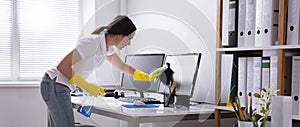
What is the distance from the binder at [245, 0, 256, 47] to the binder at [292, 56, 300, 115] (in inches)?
10.1

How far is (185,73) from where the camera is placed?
2.45m

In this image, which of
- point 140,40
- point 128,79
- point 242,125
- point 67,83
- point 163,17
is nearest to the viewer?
point 242,125

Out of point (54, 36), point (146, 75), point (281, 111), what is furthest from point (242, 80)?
point (54, 36)

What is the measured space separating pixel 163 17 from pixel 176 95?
3.41 feet

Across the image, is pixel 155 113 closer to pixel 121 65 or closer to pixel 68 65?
pixel 68 65

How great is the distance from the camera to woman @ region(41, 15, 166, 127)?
2.37 metres

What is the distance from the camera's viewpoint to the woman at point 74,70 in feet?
7.76

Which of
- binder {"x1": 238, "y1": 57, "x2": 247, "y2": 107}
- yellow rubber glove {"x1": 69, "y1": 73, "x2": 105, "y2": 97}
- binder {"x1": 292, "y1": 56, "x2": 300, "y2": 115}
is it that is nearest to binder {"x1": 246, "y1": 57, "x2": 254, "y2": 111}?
binder {"x1": 238, "y1": 57, "x2": 247, "y2": 107}

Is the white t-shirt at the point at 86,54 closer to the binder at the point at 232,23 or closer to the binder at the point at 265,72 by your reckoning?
the binder at the point at 232,23

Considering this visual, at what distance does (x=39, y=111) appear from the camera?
3691 millimetres

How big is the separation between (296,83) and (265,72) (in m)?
0.17

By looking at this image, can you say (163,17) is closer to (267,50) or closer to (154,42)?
(154,42)

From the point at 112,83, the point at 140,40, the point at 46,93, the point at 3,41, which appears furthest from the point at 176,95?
the point at 3,41

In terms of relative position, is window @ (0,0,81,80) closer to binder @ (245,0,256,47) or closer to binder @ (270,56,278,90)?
binder @ (245,0,256,47)
